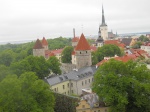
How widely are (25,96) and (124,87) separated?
11485 mm

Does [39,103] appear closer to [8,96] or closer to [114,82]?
[8,96]

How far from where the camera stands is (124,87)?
27.7 metres

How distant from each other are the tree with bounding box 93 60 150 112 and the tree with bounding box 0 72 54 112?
21.9 ft

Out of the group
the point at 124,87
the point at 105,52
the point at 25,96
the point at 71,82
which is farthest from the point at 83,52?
the point at 25,96

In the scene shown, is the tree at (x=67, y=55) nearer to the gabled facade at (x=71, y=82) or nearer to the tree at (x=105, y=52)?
the tree at (x=105, y=52)

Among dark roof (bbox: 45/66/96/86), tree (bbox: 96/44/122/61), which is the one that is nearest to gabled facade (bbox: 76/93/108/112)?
dark roof (bbox: 45/66/96/86)

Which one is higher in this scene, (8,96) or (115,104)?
(8,96)

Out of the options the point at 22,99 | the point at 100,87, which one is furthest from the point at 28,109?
the point at 100,87

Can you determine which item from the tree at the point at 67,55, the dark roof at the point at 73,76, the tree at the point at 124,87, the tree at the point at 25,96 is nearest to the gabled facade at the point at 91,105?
the tree at the point at 124,87

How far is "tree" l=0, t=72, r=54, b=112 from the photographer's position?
23.7m

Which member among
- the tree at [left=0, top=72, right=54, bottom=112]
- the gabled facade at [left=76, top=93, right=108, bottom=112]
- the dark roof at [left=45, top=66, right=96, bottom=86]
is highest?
the tree at [left=0, top=72, right=54, bottom=112]

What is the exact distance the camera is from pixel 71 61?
6806cm

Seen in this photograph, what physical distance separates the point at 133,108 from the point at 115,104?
2.57 m

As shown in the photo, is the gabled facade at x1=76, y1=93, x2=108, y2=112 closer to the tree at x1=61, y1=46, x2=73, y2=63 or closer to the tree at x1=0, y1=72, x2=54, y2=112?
the tree at x1=0, y1=72, x2=54, y2=112
